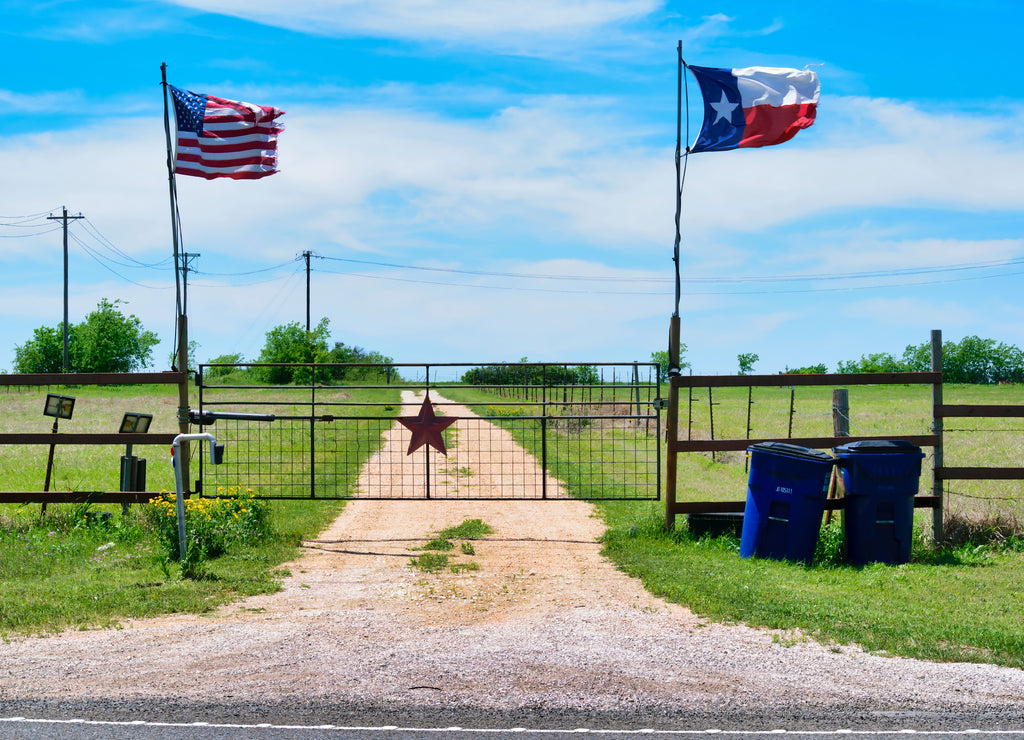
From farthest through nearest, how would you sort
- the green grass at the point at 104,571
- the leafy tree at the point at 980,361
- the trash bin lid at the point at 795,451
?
the leafy tree at the point at 980,361
the trash bin lid at the point at 795,451
the green grass at the point at 104,571

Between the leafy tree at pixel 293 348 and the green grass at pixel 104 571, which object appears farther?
the leafy tree at pixel 293 348

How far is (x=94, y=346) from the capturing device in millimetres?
91688

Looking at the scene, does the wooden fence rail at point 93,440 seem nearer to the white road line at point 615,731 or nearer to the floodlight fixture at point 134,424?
the floodlight fixture at point 134,424

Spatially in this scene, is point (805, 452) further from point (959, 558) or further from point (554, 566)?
point (554, 566)

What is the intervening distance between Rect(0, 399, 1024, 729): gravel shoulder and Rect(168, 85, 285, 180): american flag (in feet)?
18.8

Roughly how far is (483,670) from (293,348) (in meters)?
64.9

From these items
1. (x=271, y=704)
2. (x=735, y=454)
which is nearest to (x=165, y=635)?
(x=271, y=704)

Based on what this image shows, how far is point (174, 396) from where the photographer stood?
5562 centimetres

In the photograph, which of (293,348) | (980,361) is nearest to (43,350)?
(293,348)

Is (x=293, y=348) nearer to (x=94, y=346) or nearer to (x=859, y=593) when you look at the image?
(x=94, y=346)

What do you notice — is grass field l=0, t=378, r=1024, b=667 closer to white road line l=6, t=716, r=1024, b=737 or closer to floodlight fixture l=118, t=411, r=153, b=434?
floodlight fixture l=118, t=411, r=153, b=434

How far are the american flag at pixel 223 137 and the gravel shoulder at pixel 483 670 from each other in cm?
573

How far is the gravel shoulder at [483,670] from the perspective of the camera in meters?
4.95

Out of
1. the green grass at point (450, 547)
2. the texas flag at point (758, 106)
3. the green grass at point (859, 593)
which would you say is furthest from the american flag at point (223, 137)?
the green grass at point (859, 593)
